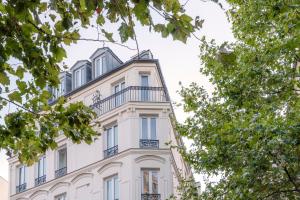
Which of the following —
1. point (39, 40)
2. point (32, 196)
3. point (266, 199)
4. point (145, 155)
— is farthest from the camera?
point (32, 196)

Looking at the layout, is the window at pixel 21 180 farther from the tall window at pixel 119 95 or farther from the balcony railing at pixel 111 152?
the tall window at pixel 119 95

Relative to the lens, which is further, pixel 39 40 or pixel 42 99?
pixel 42 99

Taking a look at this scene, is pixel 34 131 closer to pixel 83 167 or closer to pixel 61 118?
pixel 61 118

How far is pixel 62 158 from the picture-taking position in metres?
32.2

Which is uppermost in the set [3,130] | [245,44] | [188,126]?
[245,44]

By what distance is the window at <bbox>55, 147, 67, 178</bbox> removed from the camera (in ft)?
102

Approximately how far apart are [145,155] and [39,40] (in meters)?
20.6

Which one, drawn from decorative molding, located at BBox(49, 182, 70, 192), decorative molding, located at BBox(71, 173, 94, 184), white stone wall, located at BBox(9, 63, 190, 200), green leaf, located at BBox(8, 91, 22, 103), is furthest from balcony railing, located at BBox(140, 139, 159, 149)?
green leaf, located at BBox(8, 91, 22, 103)

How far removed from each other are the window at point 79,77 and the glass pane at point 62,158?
3660 millimetres

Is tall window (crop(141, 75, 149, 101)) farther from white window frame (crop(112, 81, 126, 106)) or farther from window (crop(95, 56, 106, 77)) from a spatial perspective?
window (crop(95, 56, 106, 77))

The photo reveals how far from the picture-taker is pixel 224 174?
17828mm

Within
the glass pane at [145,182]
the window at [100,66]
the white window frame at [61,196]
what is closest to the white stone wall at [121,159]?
the white window frame at [61,196]

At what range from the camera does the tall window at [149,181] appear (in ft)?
91.8

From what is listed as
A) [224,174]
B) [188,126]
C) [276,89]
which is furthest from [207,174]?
[276,89]
